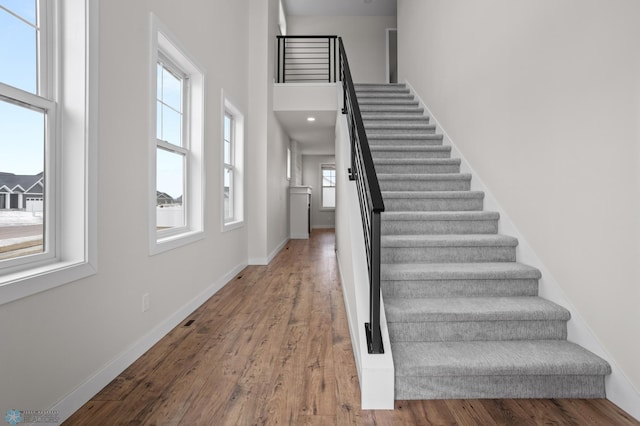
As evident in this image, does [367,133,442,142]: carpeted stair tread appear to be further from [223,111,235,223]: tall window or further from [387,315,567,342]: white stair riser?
[387,315,567,342]: white stair riser

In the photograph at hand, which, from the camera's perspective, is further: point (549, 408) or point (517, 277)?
point (517, 277)

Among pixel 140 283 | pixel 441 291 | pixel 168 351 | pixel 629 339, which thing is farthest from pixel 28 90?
pixel 629 339

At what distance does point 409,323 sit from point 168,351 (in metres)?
1.52

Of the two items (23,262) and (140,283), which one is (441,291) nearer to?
(140,283)

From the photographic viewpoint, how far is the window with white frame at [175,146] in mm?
2367

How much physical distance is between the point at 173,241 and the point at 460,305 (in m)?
2.03

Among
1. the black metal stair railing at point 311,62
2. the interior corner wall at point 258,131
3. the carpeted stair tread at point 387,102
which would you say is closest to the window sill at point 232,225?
the interior corner wall at point 258,131

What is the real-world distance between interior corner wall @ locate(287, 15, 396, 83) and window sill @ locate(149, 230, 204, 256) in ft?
21.4

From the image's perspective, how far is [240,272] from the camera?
436 cm

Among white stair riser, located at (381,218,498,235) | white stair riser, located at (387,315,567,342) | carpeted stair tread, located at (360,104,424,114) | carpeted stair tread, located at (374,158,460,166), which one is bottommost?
white stair riser, located at (387,315,567,342)

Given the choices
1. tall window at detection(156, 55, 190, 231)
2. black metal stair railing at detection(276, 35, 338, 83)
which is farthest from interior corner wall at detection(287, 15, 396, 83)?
tall window at detection(156, 55, 190, 231)

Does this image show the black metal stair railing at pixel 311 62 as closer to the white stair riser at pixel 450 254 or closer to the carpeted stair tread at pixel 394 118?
the carpeted stair tread at pixel 394 118

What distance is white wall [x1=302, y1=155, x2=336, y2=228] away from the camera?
34.8 feet

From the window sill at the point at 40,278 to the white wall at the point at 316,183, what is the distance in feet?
29.9
